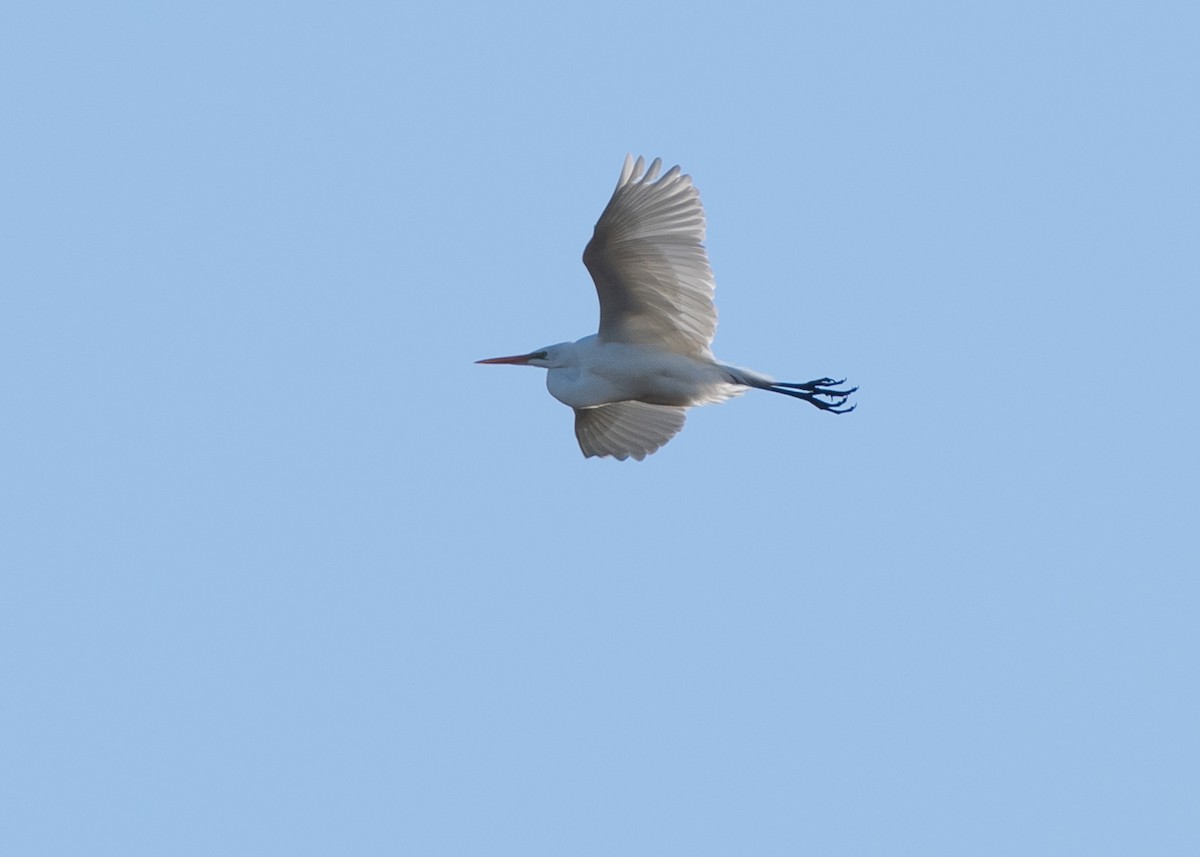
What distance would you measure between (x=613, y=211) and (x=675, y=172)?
47 cm

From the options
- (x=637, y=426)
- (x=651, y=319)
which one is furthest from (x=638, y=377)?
(x=637, y=426)

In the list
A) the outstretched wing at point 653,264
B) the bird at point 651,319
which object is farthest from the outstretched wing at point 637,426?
the outstretched wing at point 653,264

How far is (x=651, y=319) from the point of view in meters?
11.6

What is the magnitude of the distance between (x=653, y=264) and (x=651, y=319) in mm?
548

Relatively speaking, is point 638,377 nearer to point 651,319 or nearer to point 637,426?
point 651,319

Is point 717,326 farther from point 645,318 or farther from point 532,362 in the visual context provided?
point 532,362

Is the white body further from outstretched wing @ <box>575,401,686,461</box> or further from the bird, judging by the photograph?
outstretched wing @ <box>575,401,686,461</box>

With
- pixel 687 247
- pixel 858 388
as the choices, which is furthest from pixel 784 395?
pixel 687 247

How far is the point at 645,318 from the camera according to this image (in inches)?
458

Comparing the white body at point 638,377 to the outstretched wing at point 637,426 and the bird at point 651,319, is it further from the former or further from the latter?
the outstretched wing at point 637,426

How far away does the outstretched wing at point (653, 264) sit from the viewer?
35.6ft

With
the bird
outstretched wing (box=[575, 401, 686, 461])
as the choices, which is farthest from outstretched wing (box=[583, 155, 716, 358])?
outstretched wing (box=[575, 401, 686, 461])

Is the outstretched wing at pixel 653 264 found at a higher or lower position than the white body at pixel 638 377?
higher

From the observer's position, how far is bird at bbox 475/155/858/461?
10.9 metres
